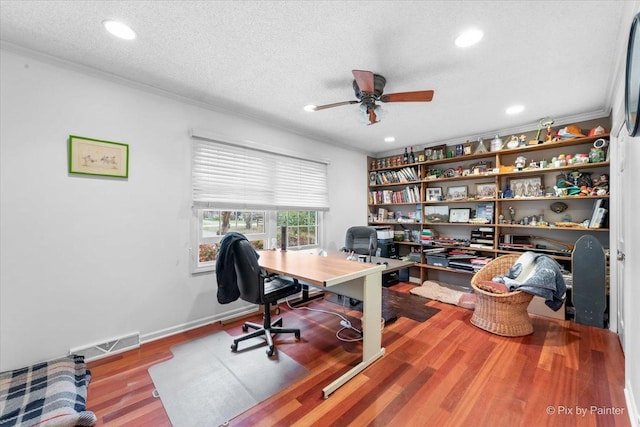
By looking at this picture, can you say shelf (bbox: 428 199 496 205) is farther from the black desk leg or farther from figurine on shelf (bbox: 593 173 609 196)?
the black desk leg

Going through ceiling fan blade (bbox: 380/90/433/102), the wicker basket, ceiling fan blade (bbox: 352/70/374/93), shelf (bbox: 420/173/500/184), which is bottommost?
the wicker basket

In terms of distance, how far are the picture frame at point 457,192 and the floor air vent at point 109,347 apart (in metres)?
4.42

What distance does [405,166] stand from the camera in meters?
4.61

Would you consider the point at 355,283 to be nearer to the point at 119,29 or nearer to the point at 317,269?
Result: the point at 317,269

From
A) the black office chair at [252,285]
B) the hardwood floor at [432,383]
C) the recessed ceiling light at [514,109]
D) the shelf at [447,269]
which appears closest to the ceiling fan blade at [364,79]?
Result: the black office chair at [252,285]

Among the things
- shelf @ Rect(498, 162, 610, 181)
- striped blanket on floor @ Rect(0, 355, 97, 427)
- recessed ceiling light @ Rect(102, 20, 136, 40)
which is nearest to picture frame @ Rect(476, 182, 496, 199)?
shelf @ Rect(498, 162, 610, 181)

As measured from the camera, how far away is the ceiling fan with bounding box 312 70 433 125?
1990mm

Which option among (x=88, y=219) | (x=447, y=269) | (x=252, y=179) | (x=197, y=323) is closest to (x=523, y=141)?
(x=447, y=269)

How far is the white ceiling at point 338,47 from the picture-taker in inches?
60.8

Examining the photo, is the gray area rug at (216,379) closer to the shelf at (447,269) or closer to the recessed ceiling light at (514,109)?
the shelf at (447,269)

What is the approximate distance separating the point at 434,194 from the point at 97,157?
4.36m

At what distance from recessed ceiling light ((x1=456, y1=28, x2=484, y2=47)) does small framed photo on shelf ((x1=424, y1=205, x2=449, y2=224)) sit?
9.58 ft

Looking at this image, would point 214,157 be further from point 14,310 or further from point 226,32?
point 14,310

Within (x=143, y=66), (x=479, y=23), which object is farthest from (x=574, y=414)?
(x=143, y=66)
